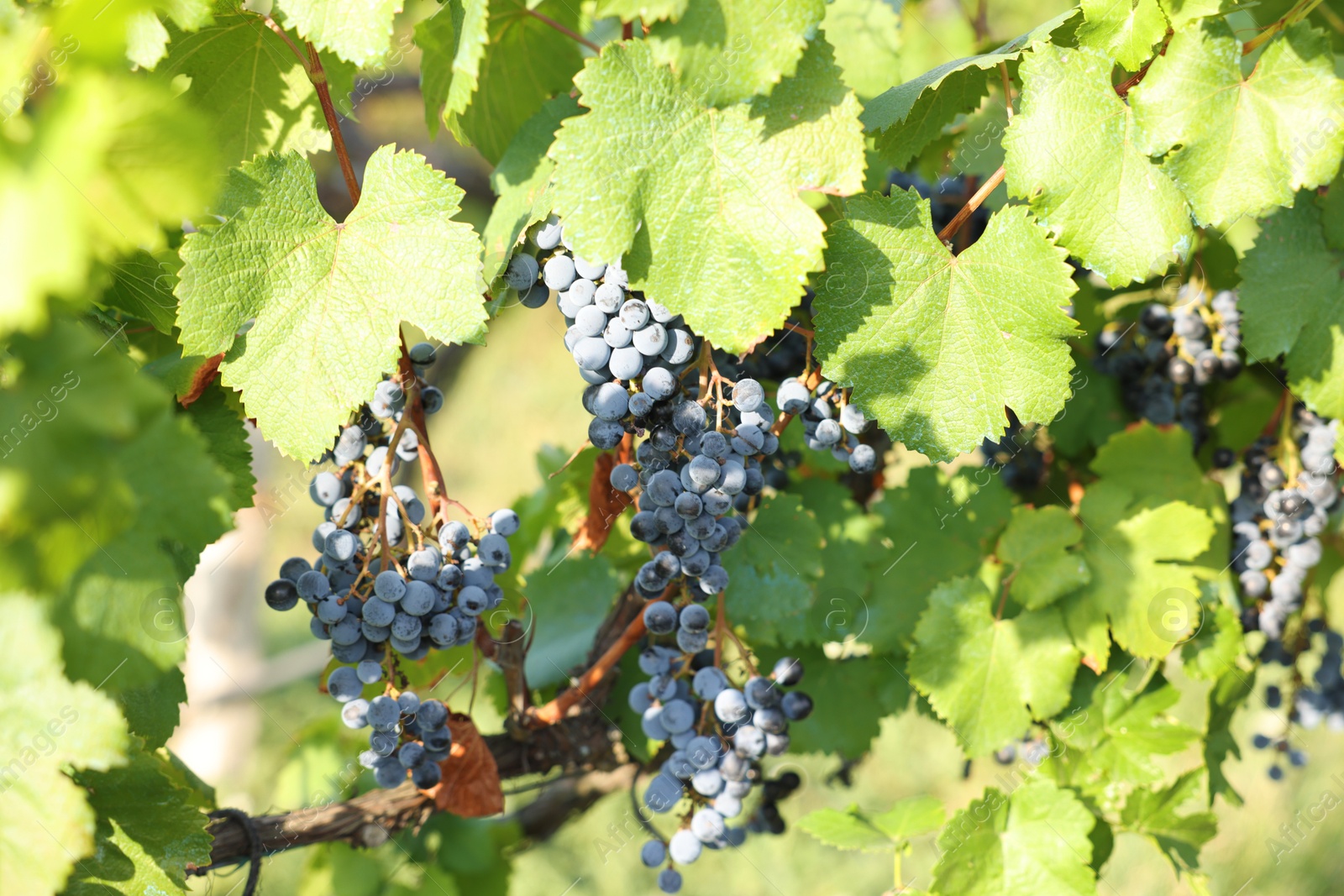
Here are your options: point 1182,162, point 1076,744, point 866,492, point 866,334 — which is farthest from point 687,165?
point 1076,744

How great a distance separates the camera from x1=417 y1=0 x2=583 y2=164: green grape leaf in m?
1.34

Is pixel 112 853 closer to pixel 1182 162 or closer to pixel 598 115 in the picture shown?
pixel 598 115

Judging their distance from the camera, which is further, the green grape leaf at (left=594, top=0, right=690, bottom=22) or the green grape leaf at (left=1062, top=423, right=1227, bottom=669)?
the green grape leaf at (left=1062, top=423, right=1227, bottom=669)

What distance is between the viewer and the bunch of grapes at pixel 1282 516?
1.62 meters

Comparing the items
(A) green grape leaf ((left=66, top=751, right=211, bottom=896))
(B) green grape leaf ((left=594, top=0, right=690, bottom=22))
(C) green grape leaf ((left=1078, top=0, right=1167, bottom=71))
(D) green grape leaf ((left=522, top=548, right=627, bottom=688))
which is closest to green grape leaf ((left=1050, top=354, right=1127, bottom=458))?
(C) green grape leaf ((left=1078, top=0, right=1167, bottom=71))

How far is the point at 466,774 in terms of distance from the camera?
1.38 meters

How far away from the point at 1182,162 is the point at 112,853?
1529 mm

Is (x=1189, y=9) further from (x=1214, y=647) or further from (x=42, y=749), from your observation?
(x=42, y=749)

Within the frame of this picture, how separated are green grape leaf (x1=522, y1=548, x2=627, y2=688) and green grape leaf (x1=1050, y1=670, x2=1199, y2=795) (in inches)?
33.1

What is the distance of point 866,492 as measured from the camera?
188 centimetres

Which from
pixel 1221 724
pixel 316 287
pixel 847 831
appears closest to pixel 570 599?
pixel 847 831

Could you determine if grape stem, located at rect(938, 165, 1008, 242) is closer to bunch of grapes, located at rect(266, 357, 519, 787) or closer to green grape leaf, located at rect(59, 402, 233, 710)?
bunch of grapes, located at rect(266, 357, 519, 787)

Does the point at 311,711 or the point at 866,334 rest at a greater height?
the point at 866,334

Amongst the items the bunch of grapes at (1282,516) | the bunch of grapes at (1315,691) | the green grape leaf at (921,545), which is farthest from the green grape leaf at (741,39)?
the bunch of grapes at (1315,691)
